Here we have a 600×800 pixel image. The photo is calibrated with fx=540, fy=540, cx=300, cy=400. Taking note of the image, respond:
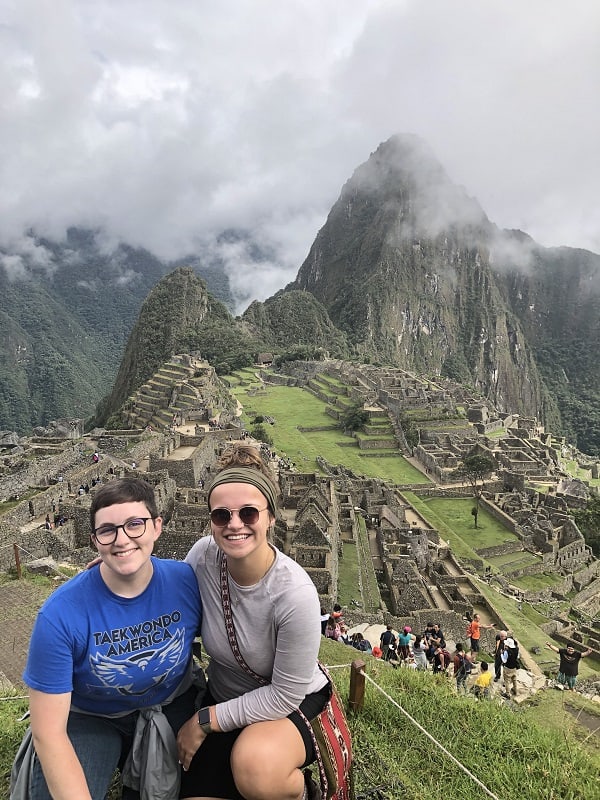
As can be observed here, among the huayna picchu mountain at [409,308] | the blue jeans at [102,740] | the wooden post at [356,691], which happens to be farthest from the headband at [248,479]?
the huayna picchu mountain at [409,308]

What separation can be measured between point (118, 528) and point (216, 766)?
1.15 metres

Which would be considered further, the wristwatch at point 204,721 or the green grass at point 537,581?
the green grass at point 537,581

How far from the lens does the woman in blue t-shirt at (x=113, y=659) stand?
2.14m

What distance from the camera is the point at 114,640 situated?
2281 mm

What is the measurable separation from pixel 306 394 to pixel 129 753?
50492mm

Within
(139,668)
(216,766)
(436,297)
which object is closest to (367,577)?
(216,766)

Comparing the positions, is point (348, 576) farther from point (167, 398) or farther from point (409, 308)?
point (409, 308)

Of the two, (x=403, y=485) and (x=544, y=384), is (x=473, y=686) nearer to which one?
(x=403, y=485)

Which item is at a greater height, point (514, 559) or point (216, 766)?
point (216, 766)

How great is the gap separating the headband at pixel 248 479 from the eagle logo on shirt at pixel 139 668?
2.24 ft

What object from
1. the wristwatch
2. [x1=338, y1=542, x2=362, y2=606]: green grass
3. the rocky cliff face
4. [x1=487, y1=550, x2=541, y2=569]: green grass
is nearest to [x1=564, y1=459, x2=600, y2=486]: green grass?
[x1=487, y1=550, x2=541, y2=569]: green grass

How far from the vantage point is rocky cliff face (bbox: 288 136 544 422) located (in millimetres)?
119875

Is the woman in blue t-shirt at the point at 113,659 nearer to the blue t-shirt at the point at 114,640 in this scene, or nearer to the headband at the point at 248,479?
the blue t-shirt at the point at 114,640

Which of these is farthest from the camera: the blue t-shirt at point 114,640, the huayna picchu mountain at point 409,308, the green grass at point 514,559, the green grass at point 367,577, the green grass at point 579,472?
the huayna picchu mountain at point 409,308
